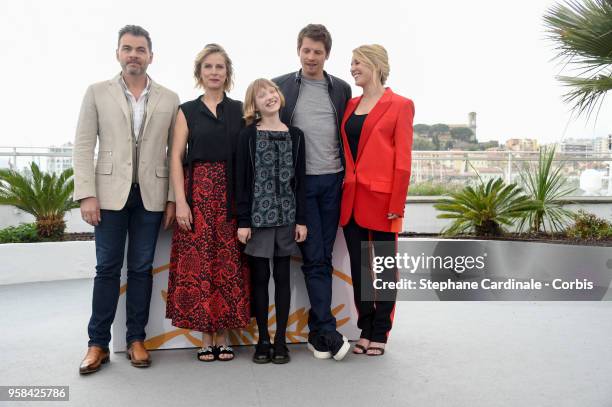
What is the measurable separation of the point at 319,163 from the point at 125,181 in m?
1.00

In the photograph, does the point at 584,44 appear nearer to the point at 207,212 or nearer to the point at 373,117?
the point at 373,117

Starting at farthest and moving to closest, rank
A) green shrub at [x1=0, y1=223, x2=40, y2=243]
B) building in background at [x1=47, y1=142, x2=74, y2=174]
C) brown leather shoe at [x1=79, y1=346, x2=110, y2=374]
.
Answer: building in background at [x1=47, y1=142, x2=74, y2=174] < green shrub at [x1=0, y1=223, x2=40, y2=243] < brown leather shoe at [x1=79, y1=346, x2=110, y2=374]

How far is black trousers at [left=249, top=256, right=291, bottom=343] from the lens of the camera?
115 inches

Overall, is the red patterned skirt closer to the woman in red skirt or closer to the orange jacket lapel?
the woman in red skirt

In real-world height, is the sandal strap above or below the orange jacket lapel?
below

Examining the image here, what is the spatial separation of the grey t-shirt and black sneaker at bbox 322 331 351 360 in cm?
87

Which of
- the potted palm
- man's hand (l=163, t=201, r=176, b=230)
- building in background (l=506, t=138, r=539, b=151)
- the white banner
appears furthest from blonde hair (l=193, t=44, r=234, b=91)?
building in background (l=506, t=138, r=539, b=151)

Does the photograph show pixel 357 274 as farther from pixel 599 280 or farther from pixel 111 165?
pixel 599 280

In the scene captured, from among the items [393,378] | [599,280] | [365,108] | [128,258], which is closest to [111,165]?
[128,258]

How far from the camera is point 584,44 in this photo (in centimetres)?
488

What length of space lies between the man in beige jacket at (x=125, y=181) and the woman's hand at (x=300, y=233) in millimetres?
669

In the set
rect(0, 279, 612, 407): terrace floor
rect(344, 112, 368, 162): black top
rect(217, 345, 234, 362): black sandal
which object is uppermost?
rect(344, 112, 368, 162): black top

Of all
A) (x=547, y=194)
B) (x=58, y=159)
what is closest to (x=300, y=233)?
(x=547, y=194)

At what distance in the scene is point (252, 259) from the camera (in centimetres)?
295
